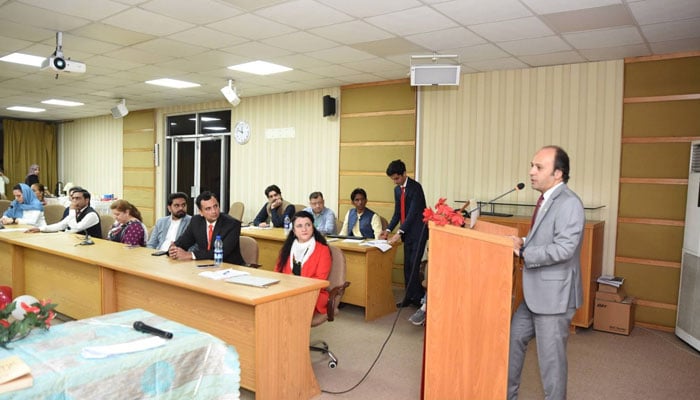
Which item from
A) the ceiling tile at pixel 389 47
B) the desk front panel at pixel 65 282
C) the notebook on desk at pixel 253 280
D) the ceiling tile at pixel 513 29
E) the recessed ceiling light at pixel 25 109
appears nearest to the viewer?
the notebook on desk at pixel 253 280

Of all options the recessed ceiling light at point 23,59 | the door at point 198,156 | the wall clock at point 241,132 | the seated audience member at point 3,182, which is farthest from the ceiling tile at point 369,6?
the seated audience member at point 3,182

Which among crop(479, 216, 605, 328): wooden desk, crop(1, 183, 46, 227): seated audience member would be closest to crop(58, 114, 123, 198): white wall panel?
crop(1, 183, 46, 227): seated audience member

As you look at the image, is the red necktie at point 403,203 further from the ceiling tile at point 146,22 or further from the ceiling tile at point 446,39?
the ceiling tile at point 146,22

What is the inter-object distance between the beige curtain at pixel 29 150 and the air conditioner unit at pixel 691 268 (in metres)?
13.7

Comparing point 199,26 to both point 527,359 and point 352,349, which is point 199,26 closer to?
point 352,349

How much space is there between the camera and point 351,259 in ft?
16.8

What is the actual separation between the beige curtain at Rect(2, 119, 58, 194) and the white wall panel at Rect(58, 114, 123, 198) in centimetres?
19

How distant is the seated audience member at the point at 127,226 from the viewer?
4.89 meters

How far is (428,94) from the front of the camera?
259 inches

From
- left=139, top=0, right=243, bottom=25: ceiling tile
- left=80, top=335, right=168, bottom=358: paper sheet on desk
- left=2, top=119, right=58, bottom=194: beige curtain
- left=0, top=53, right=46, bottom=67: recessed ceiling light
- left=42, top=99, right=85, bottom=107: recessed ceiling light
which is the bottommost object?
left=80, top=335, right=168, bottom=358: paper sheet on desk

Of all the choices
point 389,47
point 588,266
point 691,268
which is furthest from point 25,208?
point 691,268

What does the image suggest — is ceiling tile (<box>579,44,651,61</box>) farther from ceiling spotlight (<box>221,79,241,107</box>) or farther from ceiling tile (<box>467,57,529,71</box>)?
ceiling spotlight (<box>221,79,241,107</box>)

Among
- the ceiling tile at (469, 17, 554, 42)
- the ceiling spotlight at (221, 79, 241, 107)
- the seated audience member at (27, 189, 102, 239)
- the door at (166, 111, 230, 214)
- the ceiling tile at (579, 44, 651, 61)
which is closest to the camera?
the ceiling tile at (469, 17, 554, 42)

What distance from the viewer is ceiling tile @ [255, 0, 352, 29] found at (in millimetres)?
3939
